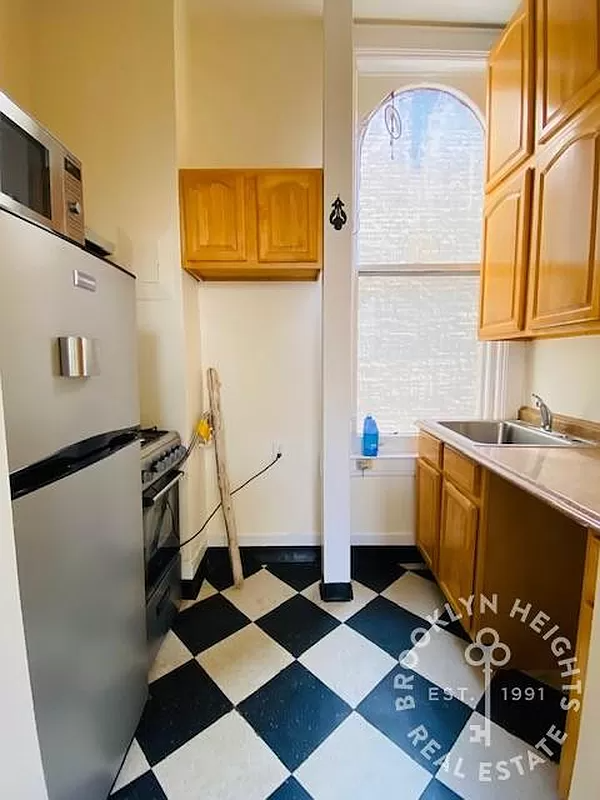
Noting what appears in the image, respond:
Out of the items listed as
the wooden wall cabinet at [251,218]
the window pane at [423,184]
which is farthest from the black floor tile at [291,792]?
the window pane at [423,184]

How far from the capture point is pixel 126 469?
1.31m

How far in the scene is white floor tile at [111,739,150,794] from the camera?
4.19ft

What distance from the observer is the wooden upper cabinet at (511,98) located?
5.97ft

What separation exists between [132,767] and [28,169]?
1.76m

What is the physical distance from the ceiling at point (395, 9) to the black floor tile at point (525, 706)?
3.27 meters

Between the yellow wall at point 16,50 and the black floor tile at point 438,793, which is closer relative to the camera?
the black floor tile at point 438,793

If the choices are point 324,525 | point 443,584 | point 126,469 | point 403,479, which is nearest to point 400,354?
point 403,479

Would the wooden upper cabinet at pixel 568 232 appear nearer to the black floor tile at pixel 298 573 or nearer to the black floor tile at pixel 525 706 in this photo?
the black floor tile at pixel 525 706

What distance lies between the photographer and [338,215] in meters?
2.02

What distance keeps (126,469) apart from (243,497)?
1414mm

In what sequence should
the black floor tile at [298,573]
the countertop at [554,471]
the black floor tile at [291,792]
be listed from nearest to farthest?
the countertop at [554,471] < the black floor tile at [291,792] < the black floor tile at [298,573]

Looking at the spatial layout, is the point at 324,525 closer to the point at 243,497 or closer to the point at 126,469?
the point at 243,497

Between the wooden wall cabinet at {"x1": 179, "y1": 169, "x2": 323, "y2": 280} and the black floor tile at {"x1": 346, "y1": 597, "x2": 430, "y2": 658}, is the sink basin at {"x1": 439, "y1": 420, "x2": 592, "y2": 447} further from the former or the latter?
the wooden wall cabinet at {"x1": 179, "y1": 169, "x2": 323, "y2": 280}

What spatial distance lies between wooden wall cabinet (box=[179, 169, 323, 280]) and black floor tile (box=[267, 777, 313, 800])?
2084mm
